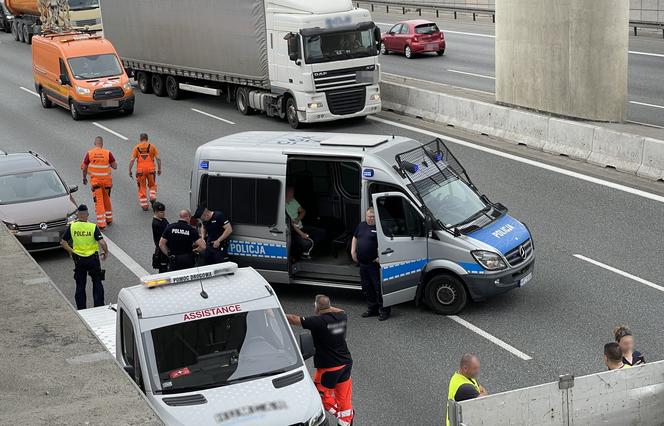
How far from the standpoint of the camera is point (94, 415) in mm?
8617

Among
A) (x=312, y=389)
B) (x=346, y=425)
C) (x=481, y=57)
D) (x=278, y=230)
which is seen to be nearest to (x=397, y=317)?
(x=278, y=230)

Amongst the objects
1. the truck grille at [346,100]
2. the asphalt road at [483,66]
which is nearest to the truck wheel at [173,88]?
the truck grille at [346,100]

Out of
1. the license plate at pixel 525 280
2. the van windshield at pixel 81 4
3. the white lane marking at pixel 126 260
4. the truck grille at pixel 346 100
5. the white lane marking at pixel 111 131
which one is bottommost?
the white lane marking at pixel 126 260

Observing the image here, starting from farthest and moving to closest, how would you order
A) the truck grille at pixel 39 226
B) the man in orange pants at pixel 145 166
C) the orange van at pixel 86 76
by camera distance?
the orange van at pixel 86 76 → the man in orange pants at pixel 145 166 → the truck grille at pixel 39 226

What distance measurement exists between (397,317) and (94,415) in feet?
23.7

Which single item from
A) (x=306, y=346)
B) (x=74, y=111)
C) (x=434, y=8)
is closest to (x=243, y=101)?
(x=74, y=111)

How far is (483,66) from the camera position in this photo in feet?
131

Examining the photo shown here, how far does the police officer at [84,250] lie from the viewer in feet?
51.2

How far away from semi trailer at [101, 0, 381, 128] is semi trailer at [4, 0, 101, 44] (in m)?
12.2

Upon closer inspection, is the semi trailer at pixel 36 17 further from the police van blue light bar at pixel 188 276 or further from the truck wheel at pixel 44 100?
the police van blue light bar at pixel 188 276

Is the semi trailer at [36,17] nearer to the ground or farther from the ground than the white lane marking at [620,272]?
farther from the ground

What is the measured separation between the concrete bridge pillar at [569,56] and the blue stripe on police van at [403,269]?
11.0 metres

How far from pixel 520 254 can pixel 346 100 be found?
1400 centimetres

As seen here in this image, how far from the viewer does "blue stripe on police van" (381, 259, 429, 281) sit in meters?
15.0
